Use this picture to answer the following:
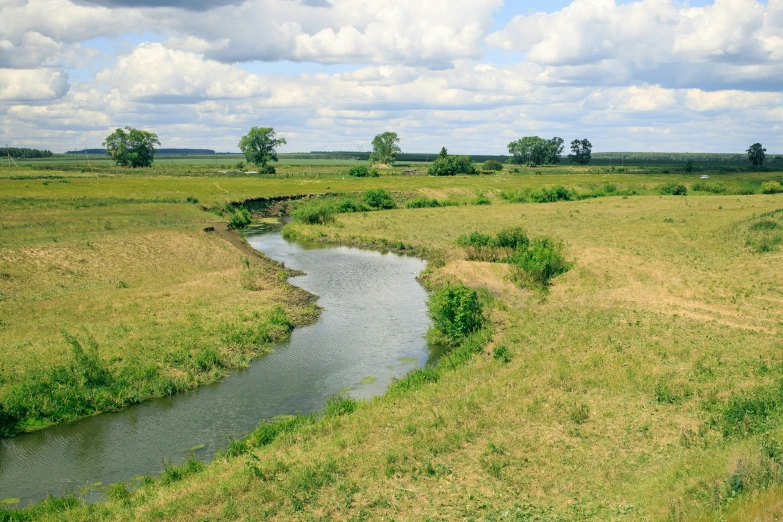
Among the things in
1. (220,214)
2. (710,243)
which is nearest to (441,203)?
(220,214)

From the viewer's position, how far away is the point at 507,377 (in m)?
20.0

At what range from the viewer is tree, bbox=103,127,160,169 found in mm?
147875

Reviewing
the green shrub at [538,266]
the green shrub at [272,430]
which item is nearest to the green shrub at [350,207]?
the green shrub at [538,266]

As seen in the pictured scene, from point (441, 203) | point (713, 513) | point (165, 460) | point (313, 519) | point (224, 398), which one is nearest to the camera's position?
point (713, 513)

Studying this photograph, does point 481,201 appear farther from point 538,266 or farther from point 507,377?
point 507,377

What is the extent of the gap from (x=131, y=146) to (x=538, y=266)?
141 metres

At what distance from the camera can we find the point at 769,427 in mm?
14188

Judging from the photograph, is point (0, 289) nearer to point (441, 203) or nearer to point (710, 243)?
point (710, 243)

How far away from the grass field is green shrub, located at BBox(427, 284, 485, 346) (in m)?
1.33

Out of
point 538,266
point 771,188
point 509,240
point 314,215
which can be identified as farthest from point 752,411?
point 771,188

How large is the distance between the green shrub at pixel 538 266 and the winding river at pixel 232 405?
20.8ft

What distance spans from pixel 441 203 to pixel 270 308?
2291 inches

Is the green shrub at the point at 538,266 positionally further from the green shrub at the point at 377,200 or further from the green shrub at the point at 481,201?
the green shrub at the point at 481,201

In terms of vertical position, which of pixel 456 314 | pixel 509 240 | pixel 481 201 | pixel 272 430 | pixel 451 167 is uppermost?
pixel 451 167
